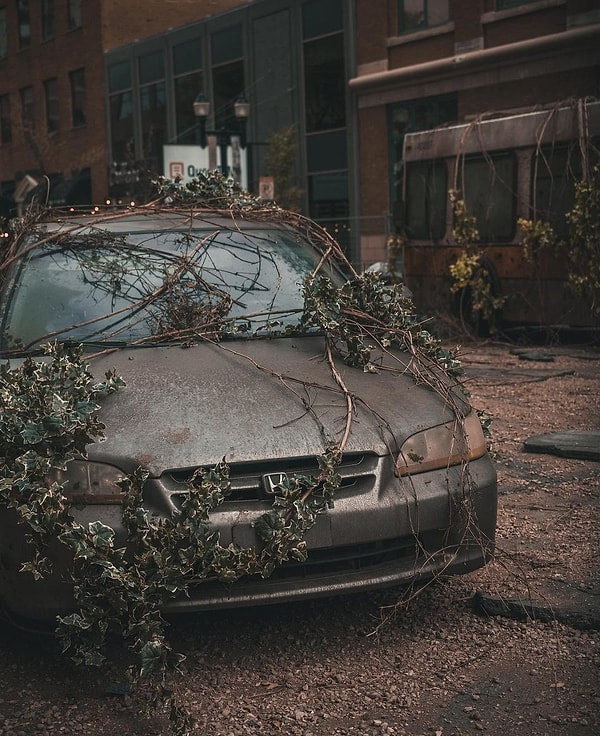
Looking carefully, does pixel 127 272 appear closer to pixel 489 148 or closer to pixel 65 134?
pixel 489 148

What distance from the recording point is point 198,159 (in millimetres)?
25062

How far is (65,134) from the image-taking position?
48781mm

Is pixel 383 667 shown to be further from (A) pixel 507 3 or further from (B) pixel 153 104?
(B) pixel 153 104

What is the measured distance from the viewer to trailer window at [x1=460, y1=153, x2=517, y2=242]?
15.7 metres

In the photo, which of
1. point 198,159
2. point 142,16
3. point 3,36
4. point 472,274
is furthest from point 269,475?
point 3,36

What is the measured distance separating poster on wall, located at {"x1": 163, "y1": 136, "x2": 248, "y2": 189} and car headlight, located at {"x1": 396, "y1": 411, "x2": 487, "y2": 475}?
19531mm

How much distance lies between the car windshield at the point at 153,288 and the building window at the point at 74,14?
43.9 meters

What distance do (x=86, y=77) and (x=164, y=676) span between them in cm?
4559

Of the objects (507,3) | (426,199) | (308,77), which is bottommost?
(426,199)

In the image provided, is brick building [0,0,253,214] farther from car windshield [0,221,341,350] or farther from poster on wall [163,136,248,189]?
car windshield [0,221,341,350]

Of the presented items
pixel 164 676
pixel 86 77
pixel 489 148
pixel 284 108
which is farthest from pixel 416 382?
pixel 86 77

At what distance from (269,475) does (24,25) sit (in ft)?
169

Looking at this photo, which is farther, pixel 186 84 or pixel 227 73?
pixel 186 84

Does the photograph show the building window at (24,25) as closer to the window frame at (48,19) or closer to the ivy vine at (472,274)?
the window frame at (48,19)
